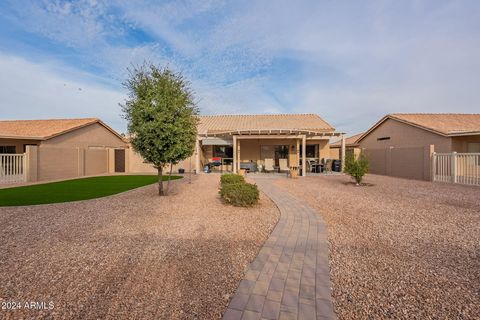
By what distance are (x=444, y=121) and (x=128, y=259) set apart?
2633cm

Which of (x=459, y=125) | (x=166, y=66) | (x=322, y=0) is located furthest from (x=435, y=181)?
(x=166, y=66)

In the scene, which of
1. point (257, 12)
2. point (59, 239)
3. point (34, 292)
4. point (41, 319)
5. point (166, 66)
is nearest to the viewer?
point (41, 319)

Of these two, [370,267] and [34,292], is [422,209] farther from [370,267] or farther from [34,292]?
[34,292]

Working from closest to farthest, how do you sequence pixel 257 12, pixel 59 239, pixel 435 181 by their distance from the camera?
pixel 59 239 < pixel 257 12 < pixel 435 181

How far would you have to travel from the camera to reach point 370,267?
359cm

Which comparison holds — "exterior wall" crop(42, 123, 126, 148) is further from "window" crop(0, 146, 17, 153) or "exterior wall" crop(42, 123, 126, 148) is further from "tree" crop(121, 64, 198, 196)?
"tree" crop(121, 64, 198, 196)

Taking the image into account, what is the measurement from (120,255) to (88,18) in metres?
11.6

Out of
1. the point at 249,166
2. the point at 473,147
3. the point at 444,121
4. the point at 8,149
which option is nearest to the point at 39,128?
the point at 8,149

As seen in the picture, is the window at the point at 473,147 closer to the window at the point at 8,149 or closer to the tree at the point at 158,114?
the tree at the point at 158,114

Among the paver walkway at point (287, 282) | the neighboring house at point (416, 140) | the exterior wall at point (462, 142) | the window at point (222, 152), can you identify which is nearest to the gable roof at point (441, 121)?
the neighboring house at point (416, 140)

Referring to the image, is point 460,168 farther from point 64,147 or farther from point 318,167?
point 64,147

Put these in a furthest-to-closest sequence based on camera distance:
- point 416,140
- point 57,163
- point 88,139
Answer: point 88,139
point 416,140
point 57,163

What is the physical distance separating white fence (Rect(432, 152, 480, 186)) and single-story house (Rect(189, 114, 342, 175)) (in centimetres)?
683

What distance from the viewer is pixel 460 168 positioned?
13516mm
